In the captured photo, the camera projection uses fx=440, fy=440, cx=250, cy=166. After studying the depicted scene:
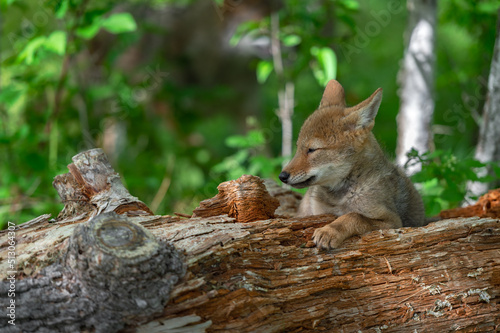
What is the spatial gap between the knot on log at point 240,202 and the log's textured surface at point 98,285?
906mm

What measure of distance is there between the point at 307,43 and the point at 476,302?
355 cm

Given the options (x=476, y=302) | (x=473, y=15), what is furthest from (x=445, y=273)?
(x=473, y=15)

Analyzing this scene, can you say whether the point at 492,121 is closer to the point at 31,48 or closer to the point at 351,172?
the point at 351,172

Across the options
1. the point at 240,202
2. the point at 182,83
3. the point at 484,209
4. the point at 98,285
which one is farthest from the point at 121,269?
the point at 182,83

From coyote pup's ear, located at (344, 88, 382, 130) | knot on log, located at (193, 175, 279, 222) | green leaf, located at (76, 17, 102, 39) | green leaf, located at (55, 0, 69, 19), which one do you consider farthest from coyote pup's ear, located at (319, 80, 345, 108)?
green leaf, located at (55, 0, 69, 19)

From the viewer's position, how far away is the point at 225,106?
10.0 m

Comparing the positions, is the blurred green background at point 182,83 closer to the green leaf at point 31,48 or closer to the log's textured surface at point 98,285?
the green leaf at point 31,48

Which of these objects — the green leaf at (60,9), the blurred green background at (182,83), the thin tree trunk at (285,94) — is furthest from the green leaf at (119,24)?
the thin tree trunk at (285,94)

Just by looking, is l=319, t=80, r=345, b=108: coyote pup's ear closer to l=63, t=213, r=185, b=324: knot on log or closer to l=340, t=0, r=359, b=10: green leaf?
l=340, t=0, r=359, b=10: green leaf

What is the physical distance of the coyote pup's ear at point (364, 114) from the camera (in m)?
3.28

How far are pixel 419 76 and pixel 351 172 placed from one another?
2.21 meters

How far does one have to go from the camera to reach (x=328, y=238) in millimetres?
2779

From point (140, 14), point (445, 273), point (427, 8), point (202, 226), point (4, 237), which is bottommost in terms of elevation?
point (445, 273)

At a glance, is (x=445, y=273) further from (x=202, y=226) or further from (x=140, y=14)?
(x=140, y=14)
